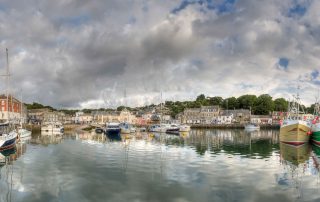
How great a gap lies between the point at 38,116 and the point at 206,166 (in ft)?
478

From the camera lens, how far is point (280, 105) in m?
182

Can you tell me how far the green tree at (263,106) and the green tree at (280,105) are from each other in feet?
21.9

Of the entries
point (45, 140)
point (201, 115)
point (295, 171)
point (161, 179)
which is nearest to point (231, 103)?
point (201, 115)

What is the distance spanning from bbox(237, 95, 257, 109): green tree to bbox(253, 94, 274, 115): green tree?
100 inches

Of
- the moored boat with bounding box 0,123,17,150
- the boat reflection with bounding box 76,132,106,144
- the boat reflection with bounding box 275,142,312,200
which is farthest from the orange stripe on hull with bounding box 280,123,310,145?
the moored boat with bounding box 0,123,17,150

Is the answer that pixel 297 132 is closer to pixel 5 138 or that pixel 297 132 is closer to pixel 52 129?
pixel 5 138

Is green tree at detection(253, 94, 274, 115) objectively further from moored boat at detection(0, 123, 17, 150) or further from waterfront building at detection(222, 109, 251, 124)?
moored boat at detection(0, 123, 17, 150)

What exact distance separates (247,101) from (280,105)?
21038 mm

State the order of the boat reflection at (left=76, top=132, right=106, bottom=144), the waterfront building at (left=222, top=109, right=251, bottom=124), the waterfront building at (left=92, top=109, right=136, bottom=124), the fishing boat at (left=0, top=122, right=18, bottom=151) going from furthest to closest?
the waterfront building at (left=92, top=109, right=136, bottom=124) < the waterfront building at (left=222, top=109, right=251, bottom=124) < the boat reflection at (left=76, top=132, right=106, bottom=144) < the fishing boat at (left=0, top=122, right=18, bottom=151)

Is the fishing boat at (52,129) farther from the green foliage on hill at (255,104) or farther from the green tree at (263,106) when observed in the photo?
the green tree at (263,106)

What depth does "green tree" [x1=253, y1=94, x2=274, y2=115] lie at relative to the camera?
6850 inches

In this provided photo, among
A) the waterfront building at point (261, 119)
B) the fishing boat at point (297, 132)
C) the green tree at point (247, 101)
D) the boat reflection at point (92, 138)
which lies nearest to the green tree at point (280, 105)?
the green tree at point (247, 101)

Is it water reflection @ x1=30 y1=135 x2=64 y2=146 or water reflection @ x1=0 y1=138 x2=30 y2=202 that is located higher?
water reflection @ x1=0 y1=138 x2=30 y2=202

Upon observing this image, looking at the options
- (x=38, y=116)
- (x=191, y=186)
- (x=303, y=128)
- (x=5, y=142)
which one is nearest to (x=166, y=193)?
(x=191, y=186)
